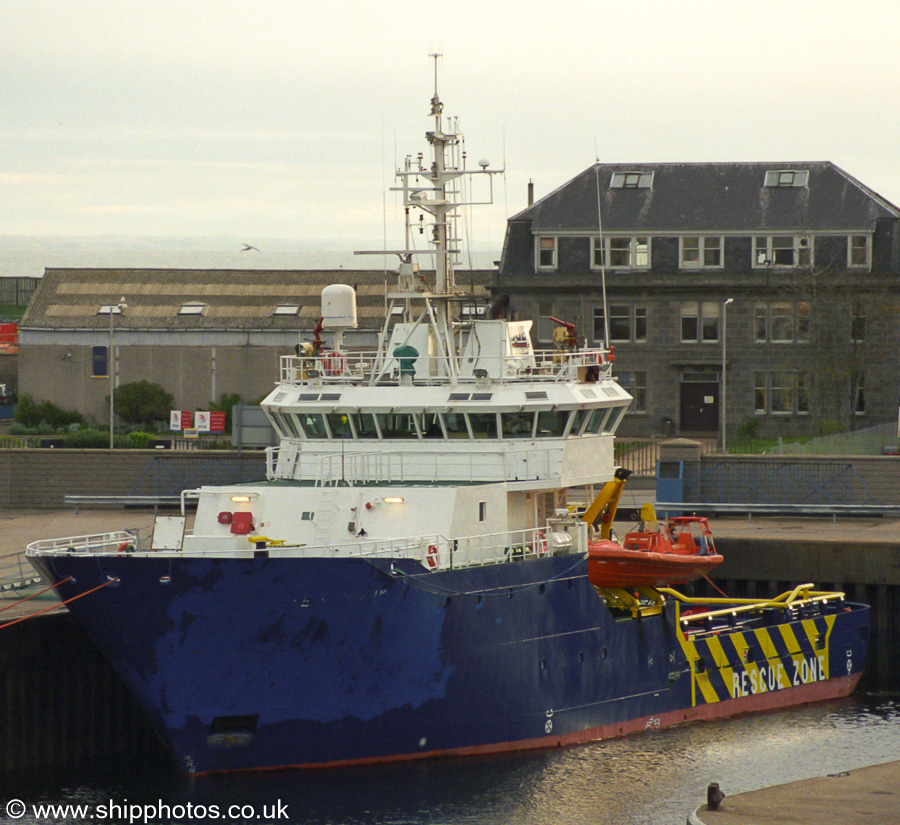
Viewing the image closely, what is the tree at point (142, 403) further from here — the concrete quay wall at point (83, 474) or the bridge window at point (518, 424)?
the bridge window at point (518, 424)

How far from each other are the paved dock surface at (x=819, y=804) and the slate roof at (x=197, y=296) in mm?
44498

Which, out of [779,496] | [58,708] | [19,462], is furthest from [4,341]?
[58,708]

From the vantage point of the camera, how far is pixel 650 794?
2291 centimetres

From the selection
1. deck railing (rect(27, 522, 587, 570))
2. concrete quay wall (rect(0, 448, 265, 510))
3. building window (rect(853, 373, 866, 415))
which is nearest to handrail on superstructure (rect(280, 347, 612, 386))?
deck railing (rect(27, 522, 587, 570))

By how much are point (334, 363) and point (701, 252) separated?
30.3 m

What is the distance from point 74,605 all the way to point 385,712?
518cm

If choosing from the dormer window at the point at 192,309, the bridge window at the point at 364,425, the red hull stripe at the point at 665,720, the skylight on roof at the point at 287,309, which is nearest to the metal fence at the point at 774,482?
the red hull stripe at the point at 665,720

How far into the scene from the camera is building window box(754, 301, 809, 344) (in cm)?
5475

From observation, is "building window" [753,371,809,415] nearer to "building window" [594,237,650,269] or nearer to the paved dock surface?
"building window" [594,237,650,269]

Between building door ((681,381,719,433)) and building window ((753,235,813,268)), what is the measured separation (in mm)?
5083

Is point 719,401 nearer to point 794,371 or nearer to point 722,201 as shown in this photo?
point 794,371

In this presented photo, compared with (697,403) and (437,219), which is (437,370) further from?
(697,403)

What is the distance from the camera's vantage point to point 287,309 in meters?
64.4

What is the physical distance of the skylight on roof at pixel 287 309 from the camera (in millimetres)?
64094
